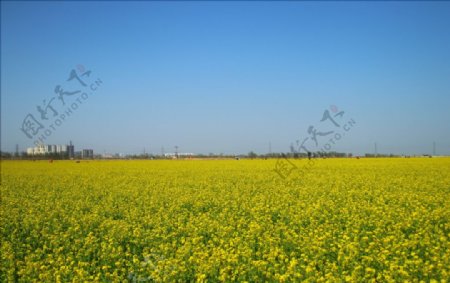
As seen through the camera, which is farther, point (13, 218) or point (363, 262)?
point (13, 218)

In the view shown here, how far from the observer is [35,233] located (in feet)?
34.4

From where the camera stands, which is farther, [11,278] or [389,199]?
[389,199]

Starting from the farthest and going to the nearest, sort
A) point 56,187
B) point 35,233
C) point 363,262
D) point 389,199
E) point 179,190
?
point 56,187
point 179,190
point 389,199
point 35,233
point 363,262

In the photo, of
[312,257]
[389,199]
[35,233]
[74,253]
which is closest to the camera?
[312,257]

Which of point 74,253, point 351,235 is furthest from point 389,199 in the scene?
point 74,253

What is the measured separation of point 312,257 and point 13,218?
9.34 metres

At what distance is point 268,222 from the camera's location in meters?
11.0

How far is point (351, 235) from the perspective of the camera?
30.1 ft

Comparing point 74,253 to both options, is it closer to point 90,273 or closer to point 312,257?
point 90,273

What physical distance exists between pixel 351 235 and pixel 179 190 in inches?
439

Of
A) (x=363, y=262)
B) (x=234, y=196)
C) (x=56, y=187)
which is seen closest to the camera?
(x=363, y=262)

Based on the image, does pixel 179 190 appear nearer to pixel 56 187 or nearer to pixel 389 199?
pixel 56 187

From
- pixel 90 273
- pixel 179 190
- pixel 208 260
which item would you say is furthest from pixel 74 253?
pixel 179 190

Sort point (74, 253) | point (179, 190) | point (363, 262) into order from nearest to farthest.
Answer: point (363, 262) < point (74, 253) < point (179, 190)
